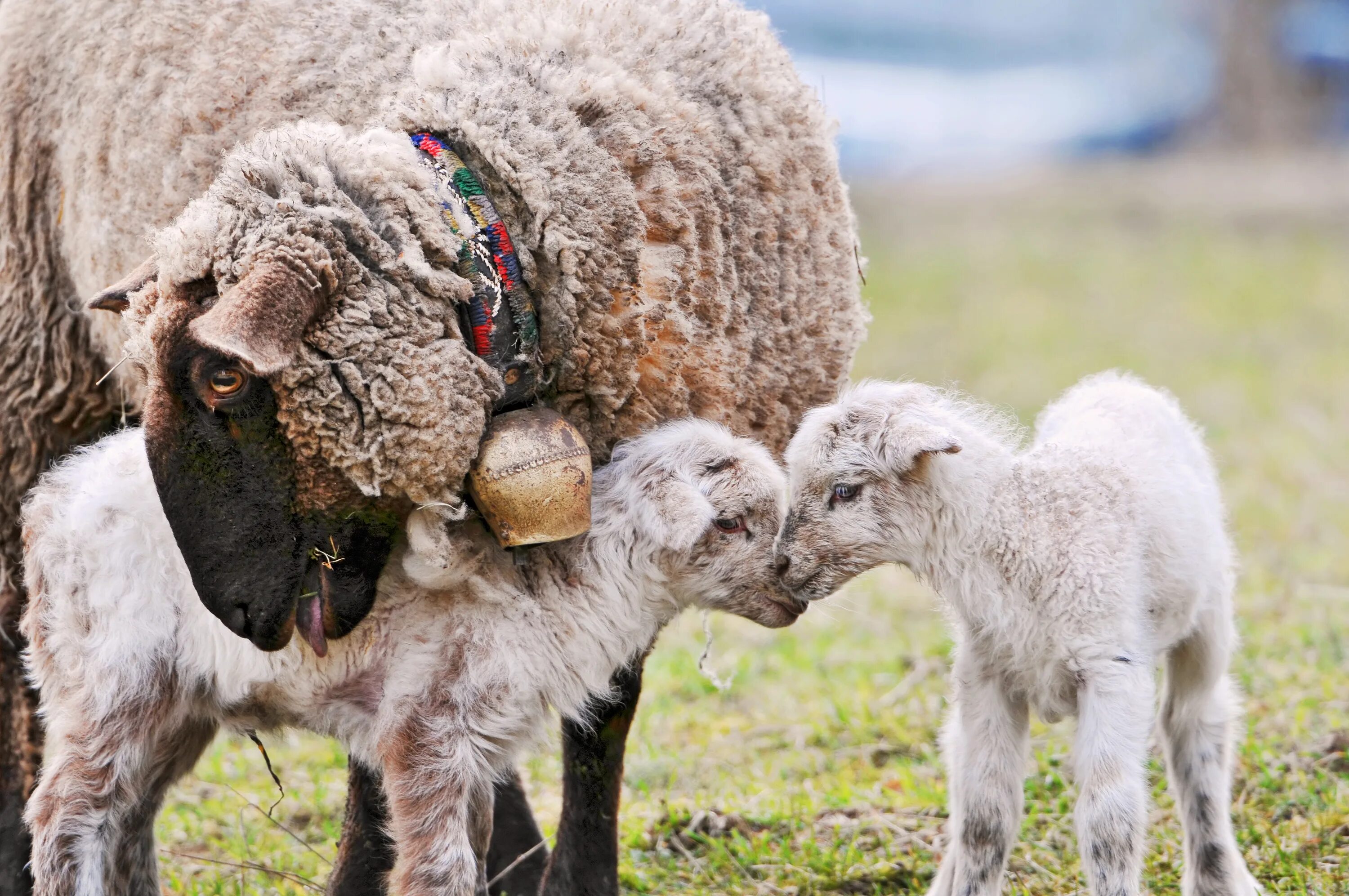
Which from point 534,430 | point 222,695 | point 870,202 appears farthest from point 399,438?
point 870,202

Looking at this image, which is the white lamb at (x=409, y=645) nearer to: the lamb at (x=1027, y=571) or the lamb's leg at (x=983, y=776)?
the lamb at (x=1027, y=571)

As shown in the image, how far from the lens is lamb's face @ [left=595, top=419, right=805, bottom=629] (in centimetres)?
340

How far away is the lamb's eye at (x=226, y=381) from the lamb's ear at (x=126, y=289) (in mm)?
346

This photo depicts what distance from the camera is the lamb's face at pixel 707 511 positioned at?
3.40 meters

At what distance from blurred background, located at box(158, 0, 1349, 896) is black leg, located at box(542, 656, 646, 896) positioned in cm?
10

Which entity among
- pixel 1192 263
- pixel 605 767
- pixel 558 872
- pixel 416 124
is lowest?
pixel 1192 263

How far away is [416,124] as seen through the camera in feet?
10.9

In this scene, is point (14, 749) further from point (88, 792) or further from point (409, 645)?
point (409, 645)

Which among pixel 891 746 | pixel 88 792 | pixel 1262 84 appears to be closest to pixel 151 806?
pixel 88 792

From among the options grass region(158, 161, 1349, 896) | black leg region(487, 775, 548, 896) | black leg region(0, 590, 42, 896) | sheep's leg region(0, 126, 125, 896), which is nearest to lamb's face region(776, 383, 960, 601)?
grass region(158, 161, 1349, 896)

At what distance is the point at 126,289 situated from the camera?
10.5 ft

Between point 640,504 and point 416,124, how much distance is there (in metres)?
0.93

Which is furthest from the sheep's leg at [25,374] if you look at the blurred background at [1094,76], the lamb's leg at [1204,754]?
the blurred background at [1094,76]

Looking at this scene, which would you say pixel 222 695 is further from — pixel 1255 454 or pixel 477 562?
pixel 1255 454
